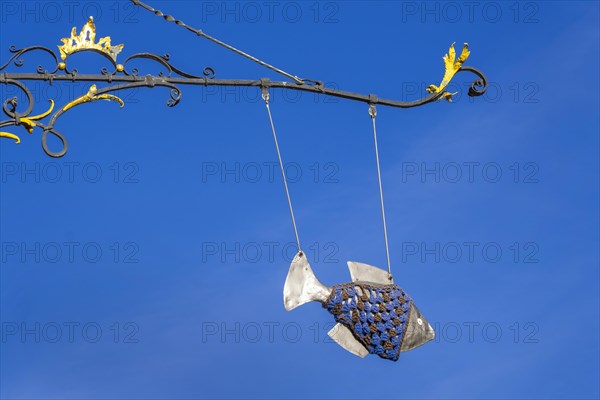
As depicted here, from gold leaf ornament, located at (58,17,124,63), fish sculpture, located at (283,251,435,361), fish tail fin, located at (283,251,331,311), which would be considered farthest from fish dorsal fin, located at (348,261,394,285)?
gold leaf ornament, located at (58,17,124,63)

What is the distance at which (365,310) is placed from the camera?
11727 millimetres

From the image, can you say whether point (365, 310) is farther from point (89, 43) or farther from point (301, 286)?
point (89, 43)

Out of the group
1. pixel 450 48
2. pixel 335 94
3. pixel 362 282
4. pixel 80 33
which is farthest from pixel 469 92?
pixel 80 33

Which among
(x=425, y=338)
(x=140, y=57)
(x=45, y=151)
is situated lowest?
(x=425, y=338)

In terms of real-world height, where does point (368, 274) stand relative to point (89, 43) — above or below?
below

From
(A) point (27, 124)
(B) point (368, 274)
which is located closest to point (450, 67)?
(B) point (368, 274)

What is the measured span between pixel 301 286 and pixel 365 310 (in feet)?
1.72

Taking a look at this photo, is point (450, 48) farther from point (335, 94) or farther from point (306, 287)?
point (306, 287)

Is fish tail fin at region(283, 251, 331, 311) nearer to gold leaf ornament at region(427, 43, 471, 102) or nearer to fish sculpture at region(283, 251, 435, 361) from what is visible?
fish sculpture at region(283, 251, 435, 361)

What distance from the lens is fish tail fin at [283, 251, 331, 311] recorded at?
37.8 ft

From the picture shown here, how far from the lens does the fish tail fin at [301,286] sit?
37.8 feet

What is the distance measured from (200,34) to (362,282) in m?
2.28

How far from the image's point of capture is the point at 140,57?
1208 centimetres

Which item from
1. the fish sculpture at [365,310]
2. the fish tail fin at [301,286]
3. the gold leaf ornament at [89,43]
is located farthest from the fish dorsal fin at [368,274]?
the gold leaf ornament at [89,43]
